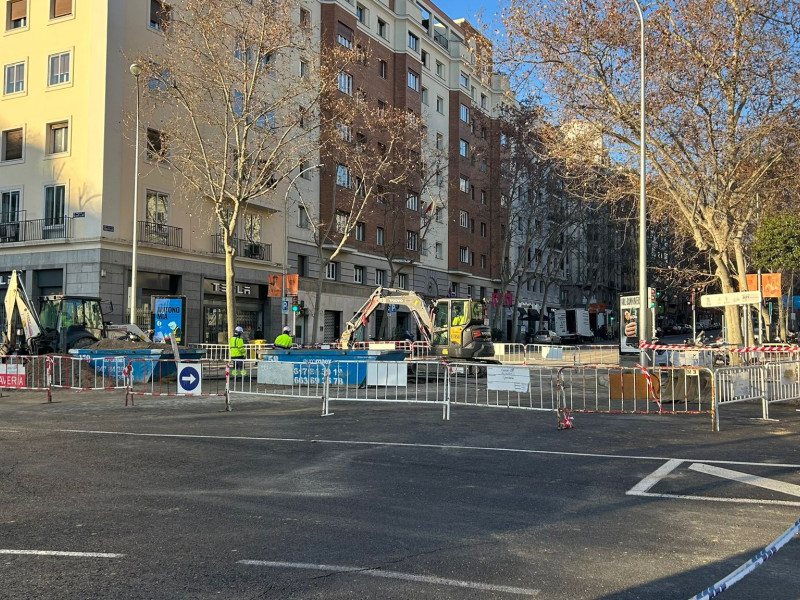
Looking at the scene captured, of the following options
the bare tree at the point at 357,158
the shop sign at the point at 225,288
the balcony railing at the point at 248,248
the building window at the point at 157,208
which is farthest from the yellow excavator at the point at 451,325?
the balcony railing at the point at 248,248

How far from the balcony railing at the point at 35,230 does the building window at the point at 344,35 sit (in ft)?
65.5

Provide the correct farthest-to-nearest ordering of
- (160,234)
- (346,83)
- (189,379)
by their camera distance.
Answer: (346,83) < (160,234) < (189,379)

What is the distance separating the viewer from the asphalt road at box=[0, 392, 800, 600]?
14.5 ft

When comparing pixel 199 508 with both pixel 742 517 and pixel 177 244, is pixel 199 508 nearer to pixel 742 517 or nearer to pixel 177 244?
pixel 742 517

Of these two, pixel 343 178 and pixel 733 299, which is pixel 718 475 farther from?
pixel 343 178

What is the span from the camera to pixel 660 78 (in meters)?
18.5

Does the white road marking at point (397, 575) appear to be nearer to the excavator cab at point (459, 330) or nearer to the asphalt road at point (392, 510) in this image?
the asphalt road at point (392, 510)

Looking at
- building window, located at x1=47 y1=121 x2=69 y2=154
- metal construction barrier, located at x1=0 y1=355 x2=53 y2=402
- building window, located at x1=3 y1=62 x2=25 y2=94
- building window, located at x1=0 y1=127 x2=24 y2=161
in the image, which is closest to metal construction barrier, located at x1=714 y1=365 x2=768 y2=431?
metal construction barrier, located at x1=0 y1=355 x2=53 y2=402

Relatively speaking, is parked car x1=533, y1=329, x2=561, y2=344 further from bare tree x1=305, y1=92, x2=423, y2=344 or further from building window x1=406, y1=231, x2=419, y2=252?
bare tree x1=305, y1=92, x2=423, y2=344

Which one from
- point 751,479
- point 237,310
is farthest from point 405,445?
point 237,310

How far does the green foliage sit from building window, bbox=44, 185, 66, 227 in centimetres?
2536

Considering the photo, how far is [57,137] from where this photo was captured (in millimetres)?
29594

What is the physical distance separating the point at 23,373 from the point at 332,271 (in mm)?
25057

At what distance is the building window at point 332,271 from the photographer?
1627 inches
